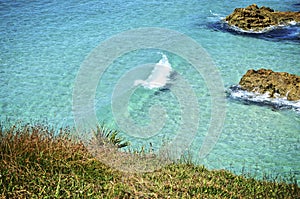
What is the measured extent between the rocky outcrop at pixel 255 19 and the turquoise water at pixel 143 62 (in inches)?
50.0

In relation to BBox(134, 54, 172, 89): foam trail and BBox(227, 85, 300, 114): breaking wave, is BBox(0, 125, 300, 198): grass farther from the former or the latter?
BBox(134, 54, 172, 89): foam trail

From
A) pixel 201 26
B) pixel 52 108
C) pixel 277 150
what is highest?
pixel 201 26

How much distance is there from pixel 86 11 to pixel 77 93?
11.1m

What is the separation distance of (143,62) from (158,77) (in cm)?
208

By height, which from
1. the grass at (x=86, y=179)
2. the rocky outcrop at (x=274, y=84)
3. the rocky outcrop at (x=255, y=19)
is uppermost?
the rocky outcrop at (x=255, y=19)

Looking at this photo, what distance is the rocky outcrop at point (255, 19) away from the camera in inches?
850

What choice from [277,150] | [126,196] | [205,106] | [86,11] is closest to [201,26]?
[86,11]

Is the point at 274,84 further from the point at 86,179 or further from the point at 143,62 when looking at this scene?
the point at 86,179

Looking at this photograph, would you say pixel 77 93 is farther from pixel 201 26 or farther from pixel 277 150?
pixel 201 26

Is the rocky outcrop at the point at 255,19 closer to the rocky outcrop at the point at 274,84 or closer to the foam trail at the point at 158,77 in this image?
the foam trail at the point at 158,77

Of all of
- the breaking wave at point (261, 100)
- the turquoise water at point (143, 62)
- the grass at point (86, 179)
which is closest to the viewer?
the grass at point (86, 179)

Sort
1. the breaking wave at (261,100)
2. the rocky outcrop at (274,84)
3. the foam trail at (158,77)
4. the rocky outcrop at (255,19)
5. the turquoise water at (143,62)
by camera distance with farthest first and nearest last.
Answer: the rocky outcrop at (255,19) → the foam trail at (158,77) → the rocky outcrop at (274,84) → the breaking wave at (261,100) → the turquoise water at (143,62)

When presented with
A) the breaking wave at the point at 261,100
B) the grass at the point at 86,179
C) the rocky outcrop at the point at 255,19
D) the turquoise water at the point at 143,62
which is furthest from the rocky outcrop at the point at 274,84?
the rocky outcrop at the point at 255,19

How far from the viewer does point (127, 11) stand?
2488cm
